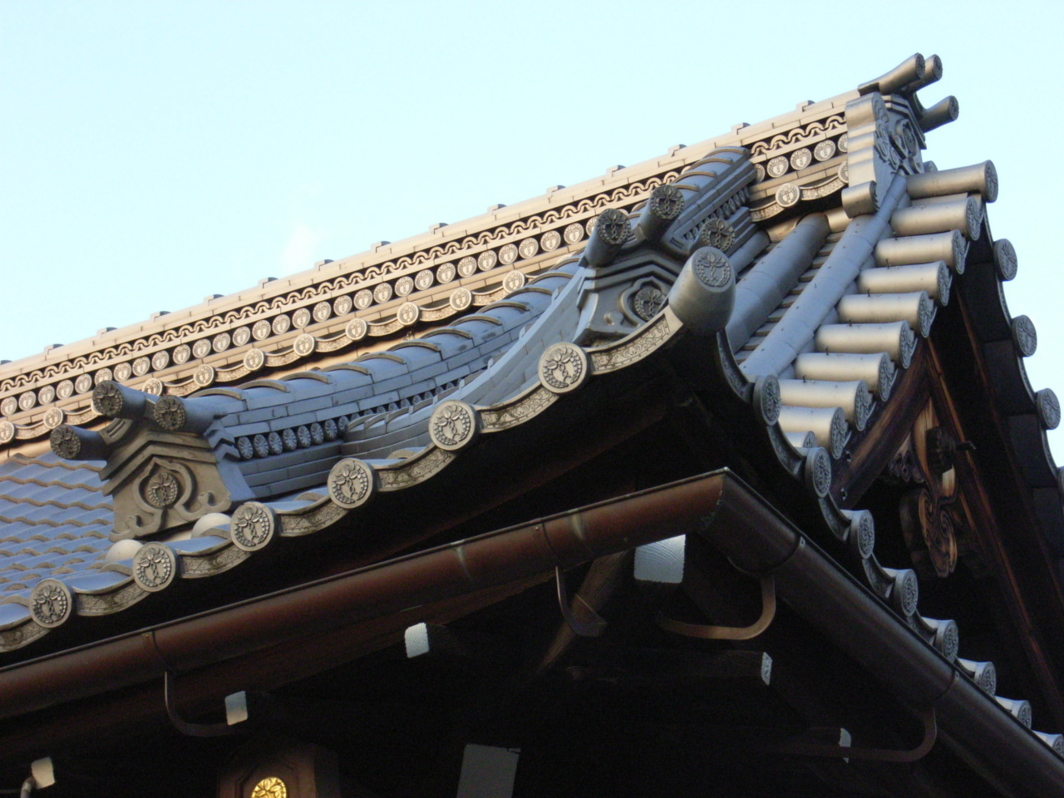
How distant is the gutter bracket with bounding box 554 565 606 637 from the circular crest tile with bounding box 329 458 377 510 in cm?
63

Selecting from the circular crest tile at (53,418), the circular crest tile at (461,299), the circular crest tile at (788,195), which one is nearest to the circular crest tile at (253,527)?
the circular crest tile at (788,195)

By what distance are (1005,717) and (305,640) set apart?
Result: 2.71 metres

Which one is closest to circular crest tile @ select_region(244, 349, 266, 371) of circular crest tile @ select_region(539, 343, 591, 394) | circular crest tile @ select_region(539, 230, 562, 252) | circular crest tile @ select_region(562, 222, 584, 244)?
circular crest tile @ select_region(539, 230, 562, 252)

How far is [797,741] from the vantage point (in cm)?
533

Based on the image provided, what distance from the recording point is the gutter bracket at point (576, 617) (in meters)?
4.34

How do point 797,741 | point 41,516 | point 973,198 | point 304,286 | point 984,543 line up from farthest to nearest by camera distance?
point 304,286
point 41,516
point 984,543
point 973,198
point 797,741

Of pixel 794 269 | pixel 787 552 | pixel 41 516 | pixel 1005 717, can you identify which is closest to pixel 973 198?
pixel 794 269

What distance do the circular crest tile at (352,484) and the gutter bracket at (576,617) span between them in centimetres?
63

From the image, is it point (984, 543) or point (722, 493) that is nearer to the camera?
point (722, 493)

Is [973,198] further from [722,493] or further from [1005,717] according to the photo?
[722,493]

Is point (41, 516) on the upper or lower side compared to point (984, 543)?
upper

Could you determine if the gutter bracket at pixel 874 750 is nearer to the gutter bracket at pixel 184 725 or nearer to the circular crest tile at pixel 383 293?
the gutter bracket at pixel 184 725

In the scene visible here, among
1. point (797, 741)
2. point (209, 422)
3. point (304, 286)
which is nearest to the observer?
point (797, 741)

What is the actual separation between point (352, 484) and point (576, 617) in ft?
2.64
